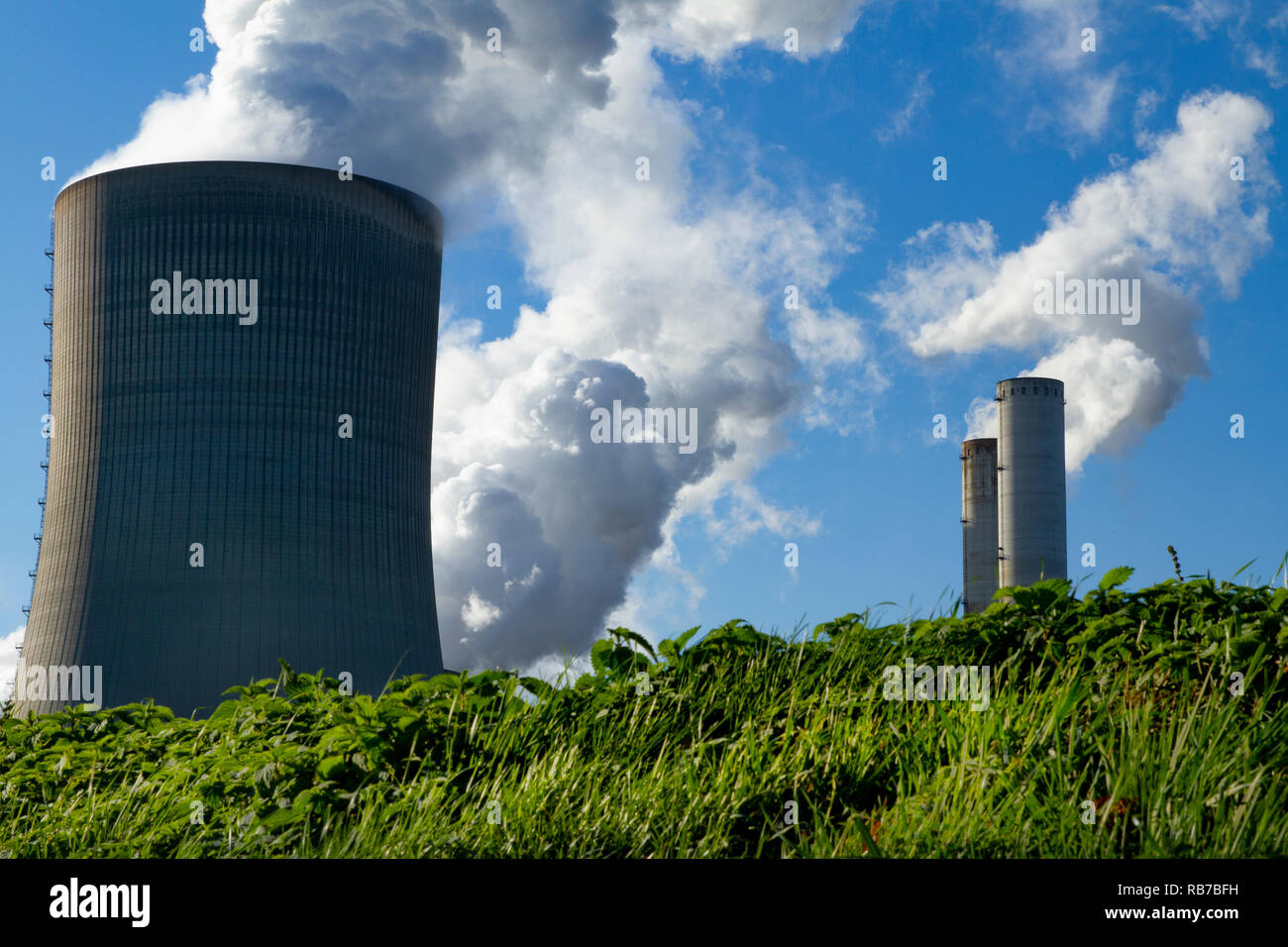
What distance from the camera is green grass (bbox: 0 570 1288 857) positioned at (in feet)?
12.2

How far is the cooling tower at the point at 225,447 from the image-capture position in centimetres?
3114

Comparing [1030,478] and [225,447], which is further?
[1030,478]

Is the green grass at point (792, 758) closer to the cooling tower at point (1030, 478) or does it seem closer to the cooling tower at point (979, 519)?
the cooling tower at point (1030, 478)

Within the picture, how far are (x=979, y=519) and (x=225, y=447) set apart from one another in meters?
36.6

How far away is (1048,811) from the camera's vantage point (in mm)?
3699

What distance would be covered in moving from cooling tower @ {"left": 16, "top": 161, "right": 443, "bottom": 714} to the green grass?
26.6 meters

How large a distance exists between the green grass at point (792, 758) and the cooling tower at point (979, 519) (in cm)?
5240

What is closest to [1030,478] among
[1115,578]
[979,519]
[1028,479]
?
[1028,479]

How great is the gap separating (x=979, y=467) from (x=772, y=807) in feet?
177

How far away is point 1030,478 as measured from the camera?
173 ft

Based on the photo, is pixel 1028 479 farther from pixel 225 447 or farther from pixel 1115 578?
pixel 1115 578

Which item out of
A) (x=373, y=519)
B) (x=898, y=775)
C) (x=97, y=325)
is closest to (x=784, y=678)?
(x=898, y=775)

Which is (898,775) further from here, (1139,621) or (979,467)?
(979,467)

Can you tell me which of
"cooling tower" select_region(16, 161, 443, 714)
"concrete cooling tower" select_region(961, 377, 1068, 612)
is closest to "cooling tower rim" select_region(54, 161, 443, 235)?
"cooling tower" select_region(16, 161, 443, 714)
